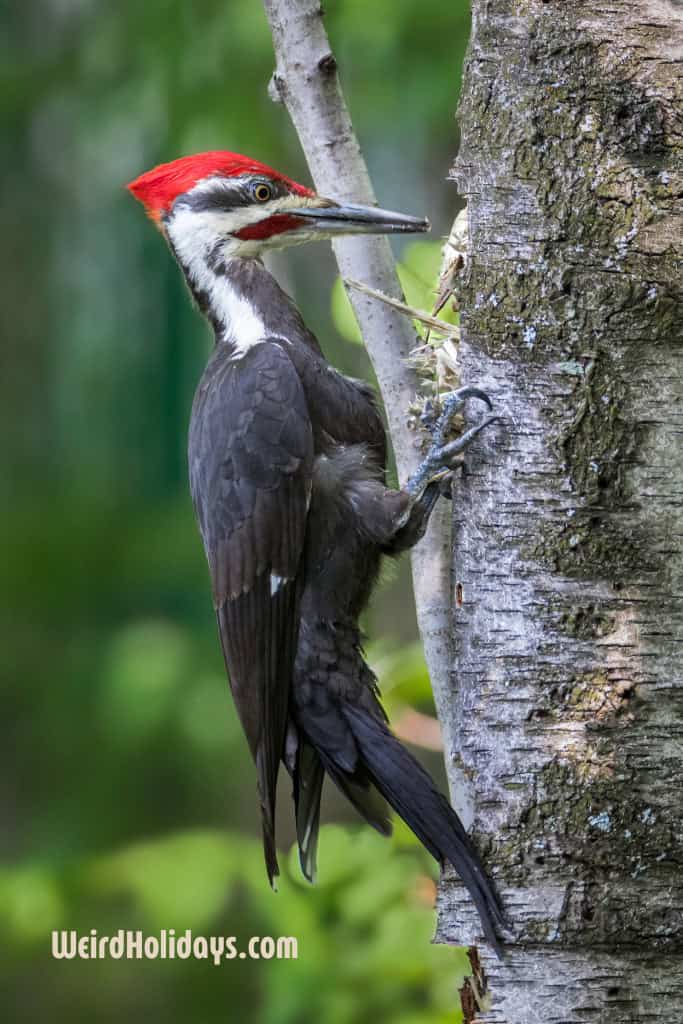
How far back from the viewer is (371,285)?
2100mm

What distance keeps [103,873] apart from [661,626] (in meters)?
1.93

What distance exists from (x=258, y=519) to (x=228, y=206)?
0.63 metres

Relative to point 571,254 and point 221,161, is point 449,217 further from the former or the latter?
point 571,254

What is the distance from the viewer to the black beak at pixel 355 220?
2.07 m

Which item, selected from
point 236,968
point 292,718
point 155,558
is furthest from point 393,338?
point 236,968

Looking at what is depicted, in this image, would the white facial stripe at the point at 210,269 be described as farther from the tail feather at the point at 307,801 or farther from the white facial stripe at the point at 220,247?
the tail feather at the point at 307,801

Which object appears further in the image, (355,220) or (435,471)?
(355,220)

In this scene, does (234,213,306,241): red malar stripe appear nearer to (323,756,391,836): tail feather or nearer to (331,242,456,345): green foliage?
(331,242,456,345): green foliage

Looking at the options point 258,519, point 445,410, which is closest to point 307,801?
point 258,519

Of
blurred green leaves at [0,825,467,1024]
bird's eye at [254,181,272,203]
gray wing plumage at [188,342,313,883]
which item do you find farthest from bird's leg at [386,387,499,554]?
bird's eye at [254,181,272,203]

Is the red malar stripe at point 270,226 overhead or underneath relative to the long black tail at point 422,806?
overhead

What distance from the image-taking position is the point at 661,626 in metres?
1.52

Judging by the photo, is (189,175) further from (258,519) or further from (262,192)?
(258,519)

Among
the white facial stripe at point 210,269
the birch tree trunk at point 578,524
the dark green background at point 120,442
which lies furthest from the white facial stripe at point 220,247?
the dark green background at point 120,442
